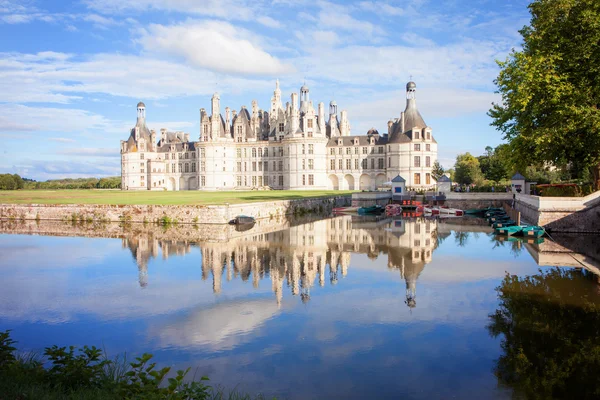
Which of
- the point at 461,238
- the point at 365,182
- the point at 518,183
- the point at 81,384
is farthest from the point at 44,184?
the point at 81,384

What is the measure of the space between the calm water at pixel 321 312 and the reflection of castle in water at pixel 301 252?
0.11 m

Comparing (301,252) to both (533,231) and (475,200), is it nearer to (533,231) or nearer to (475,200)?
(533,231)

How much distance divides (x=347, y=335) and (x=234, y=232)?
1685 centimetres

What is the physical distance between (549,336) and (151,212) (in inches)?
1000

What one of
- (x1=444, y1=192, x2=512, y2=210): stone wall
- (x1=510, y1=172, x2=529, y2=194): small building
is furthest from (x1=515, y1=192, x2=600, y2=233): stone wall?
(x1=444, y1=192, x2=512, y2=210): stone wall

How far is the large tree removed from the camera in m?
20.9

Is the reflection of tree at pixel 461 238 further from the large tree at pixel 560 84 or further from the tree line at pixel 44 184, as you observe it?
the tree line at pixel 44 184

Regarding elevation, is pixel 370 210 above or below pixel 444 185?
below

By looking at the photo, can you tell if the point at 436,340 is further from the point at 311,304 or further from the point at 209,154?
the point at 209,154

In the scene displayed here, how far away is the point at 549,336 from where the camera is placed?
880 cm

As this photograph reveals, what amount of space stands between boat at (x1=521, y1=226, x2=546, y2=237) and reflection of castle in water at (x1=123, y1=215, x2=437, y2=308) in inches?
166

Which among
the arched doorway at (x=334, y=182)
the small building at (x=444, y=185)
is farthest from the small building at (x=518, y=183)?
the arched doorway at (x=334, y=182)

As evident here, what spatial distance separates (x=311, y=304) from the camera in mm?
11312

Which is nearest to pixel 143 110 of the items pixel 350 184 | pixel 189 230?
pixel 350 184
